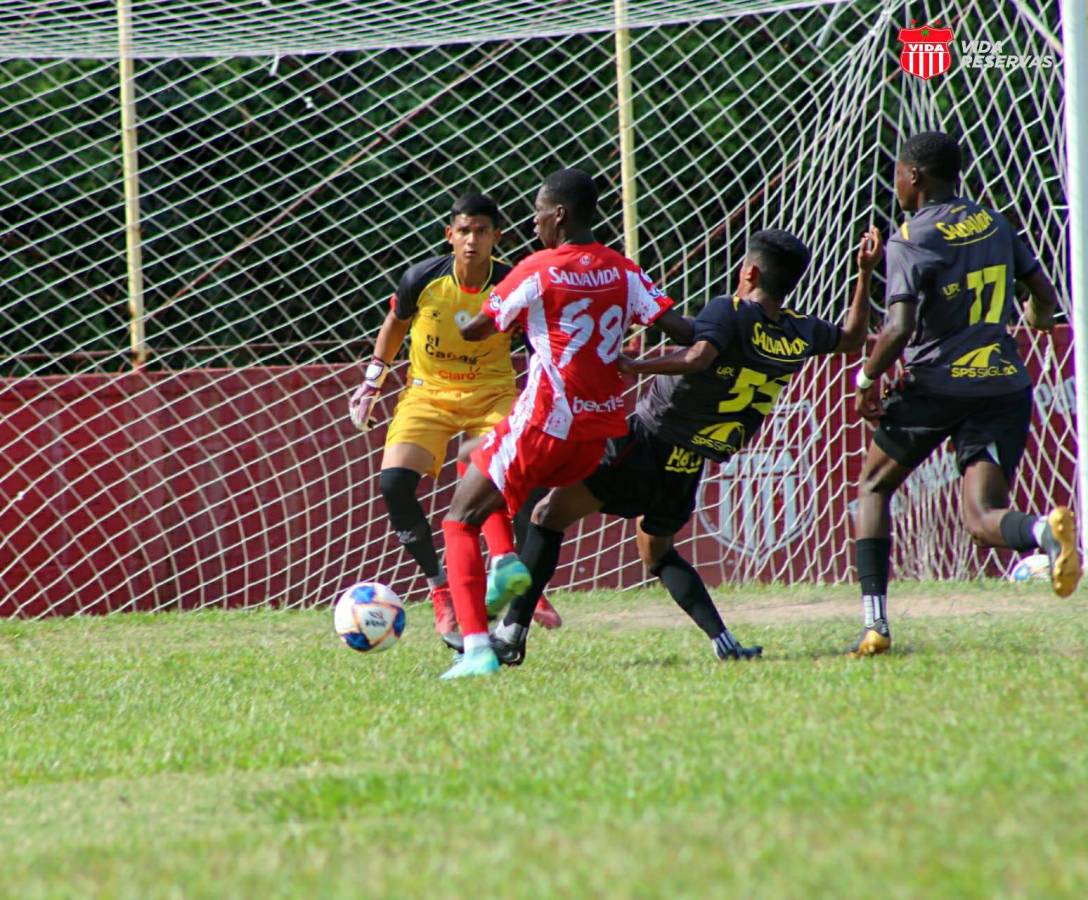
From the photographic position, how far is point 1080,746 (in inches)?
137

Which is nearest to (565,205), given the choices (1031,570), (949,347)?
(949,347)

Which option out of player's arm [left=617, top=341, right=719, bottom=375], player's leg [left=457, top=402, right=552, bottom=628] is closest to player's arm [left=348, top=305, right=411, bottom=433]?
player's leg [left=457, top=402, right=552, bottom=628]

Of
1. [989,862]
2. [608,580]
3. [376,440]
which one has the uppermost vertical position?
[989,862]

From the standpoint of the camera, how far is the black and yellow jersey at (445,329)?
23.3ft

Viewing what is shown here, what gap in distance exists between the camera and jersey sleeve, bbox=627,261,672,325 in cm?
541

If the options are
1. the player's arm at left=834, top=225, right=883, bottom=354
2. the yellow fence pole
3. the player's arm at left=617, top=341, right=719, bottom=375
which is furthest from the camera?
the yellow fence pole

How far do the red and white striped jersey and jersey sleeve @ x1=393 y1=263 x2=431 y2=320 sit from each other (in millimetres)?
1712

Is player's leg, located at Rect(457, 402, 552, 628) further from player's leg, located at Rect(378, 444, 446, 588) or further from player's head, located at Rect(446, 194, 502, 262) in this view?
player's head, located at Rect(446, 194, 502, 262)

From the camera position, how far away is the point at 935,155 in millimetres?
5527

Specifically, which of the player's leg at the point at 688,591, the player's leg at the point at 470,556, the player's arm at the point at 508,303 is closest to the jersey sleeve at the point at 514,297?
the player's arm at the point at 508,303

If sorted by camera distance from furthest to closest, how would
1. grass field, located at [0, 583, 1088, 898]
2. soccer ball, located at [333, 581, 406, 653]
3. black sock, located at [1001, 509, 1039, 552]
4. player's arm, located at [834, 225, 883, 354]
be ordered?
soccer ball, located at [333, 581, 406, 653] < player's arm, located at [834, 225, 883, 354] < black sock, located at [1001, 509, 1039, 552] < grass field, located at [0, 583, 1088, 898]

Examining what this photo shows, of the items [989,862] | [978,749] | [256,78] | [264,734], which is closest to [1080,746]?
[978,749]

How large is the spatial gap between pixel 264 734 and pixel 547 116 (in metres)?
6.53

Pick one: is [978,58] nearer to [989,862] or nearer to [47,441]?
[47,441]
